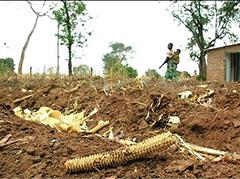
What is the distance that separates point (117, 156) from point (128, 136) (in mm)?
2695

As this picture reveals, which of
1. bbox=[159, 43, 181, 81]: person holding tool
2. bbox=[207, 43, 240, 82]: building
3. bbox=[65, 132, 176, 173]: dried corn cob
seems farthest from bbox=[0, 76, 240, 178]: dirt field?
bbox=[207, 43, 240, 82]: building

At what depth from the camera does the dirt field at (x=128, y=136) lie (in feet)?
11.5

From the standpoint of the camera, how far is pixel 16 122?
5.16 metres

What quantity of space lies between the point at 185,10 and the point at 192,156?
3862 centimetres

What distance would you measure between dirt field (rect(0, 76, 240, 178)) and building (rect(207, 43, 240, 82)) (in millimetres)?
14621

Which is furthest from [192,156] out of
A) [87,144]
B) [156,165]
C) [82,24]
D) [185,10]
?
[185,10]

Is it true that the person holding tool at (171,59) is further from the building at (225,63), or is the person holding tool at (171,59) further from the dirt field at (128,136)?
the building at (225,63)

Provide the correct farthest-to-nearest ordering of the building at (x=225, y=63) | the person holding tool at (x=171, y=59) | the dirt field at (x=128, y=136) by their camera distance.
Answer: the building at (x=225, y=63), the person holding tool at (x=171, y=59), the dirt field at (x=128, y=136)

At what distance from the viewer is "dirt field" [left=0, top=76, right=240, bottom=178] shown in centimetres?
352

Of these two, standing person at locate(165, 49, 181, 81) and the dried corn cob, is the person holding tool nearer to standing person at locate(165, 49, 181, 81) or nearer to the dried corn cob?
standing person at locate(165, 49, 181, 81)

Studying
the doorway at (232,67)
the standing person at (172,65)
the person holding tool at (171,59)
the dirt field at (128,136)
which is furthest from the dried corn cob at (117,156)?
the doorway at (232,67)

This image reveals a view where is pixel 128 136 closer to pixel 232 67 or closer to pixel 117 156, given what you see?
pixel 117 156

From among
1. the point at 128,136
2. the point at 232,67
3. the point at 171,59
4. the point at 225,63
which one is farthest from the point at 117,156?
the point at 225,63

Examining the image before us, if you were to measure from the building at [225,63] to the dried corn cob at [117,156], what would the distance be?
19.6m
